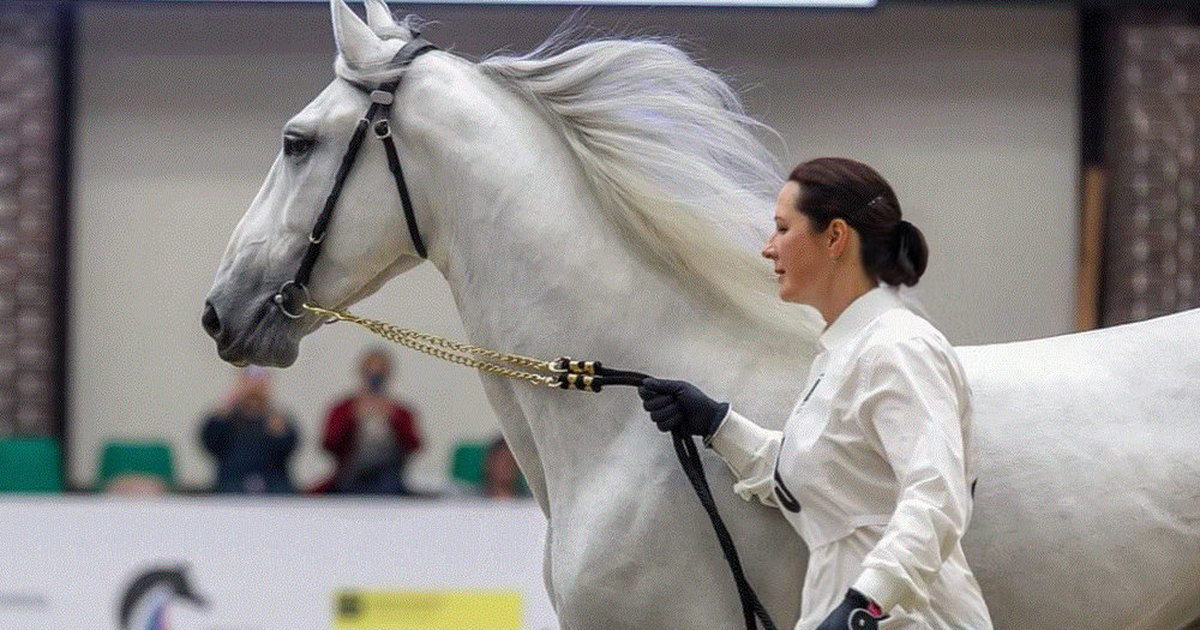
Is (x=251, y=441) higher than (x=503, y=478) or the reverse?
higher

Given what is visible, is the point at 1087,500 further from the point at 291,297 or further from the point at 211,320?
the point at 211,320

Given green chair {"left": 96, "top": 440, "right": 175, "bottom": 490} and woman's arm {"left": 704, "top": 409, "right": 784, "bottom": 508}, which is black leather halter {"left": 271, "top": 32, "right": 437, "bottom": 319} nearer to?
woman's arm {"left": 704, "top": 409, "right": 784, "bottom": 508}

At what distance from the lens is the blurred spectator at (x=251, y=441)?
7.22 metres

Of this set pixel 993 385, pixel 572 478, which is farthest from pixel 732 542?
pixel 993 385

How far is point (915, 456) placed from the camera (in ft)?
7.47

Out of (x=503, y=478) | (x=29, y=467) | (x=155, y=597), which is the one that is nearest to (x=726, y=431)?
(x=155, y=597)

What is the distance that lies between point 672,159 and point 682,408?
1.48 ft

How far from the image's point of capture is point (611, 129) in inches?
117

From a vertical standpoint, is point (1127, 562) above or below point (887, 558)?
below

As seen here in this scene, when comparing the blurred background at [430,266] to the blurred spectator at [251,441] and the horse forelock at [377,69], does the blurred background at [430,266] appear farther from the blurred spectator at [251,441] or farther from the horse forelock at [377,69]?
the horse forelock at [377,69]

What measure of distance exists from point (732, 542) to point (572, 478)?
0.31 meters

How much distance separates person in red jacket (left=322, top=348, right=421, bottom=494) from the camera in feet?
22.7

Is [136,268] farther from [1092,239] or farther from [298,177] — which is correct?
[298,177]

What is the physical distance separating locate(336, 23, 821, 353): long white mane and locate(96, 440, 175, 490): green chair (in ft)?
18.1
